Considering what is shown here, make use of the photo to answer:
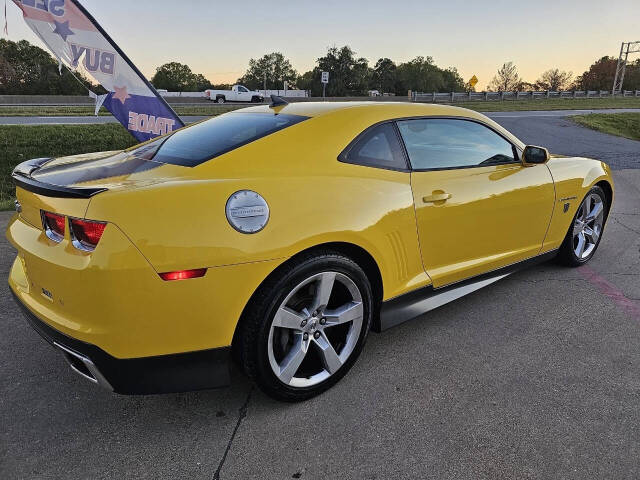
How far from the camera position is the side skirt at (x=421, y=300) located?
106 inches

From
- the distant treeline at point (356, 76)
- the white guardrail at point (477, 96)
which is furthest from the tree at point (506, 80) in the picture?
the white guardrail at point (477, 96)

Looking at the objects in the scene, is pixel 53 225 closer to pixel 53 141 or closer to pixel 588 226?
pixel 588 226

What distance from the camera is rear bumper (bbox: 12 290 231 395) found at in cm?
192

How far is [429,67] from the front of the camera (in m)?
85.5

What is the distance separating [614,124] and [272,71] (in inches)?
2974

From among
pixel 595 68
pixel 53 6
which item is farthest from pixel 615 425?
pixel 595 68

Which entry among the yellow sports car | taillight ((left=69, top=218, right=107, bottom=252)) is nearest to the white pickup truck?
the yellow sports car

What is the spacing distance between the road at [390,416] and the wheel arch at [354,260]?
0.42 metres

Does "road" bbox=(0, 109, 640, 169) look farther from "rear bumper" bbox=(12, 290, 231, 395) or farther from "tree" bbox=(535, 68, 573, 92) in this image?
"tree" bbox=(535, 68, 573, 92)

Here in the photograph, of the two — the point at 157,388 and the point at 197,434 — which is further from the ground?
the point at 157,388

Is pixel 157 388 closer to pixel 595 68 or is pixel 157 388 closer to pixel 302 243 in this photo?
pixel 302 243

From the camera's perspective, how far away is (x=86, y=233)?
187cm

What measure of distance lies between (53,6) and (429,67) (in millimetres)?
87664

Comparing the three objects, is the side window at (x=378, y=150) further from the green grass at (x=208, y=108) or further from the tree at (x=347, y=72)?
the tree at (x=347, y=72)
